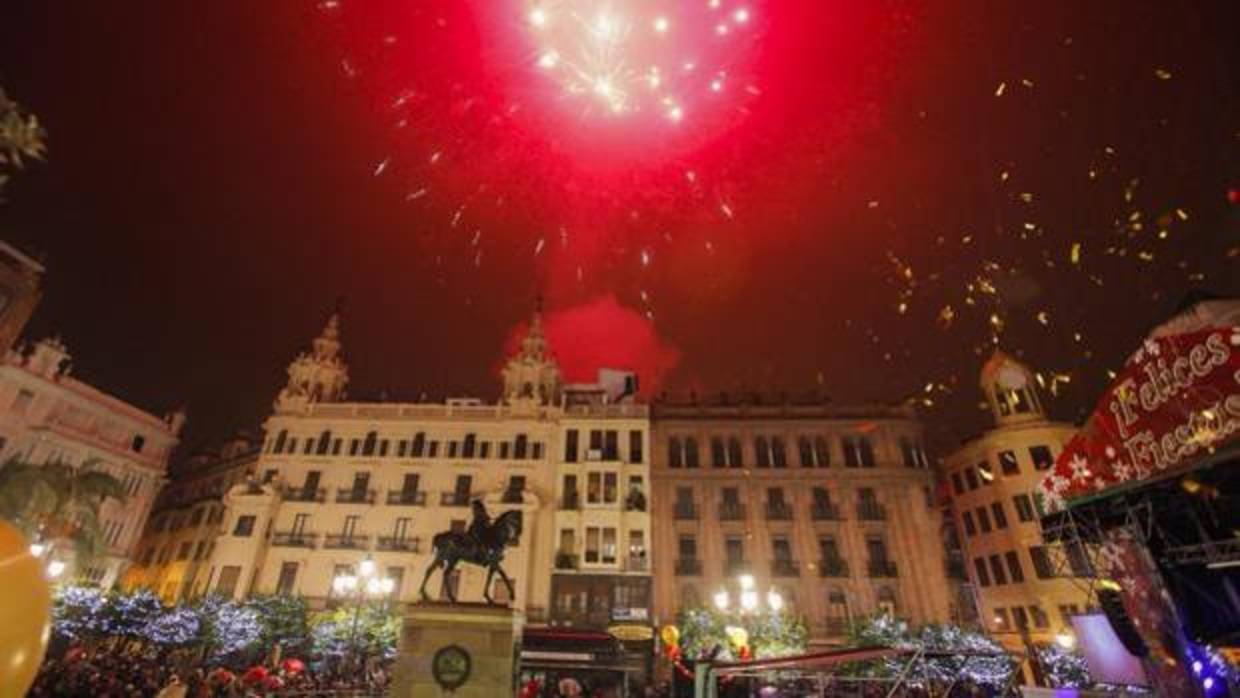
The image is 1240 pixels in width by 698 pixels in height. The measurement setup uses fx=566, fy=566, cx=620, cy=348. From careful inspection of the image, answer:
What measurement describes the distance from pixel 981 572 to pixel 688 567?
59.0 feet

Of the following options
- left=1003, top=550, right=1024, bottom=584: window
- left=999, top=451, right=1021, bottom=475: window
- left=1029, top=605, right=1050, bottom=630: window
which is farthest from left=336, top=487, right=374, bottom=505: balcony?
left=999, top=451, right=1021, bottom=475: window

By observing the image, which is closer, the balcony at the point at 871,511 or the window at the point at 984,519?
the window at the point at 984,519

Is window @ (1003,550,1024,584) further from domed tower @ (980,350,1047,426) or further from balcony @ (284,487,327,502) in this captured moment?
balcony @ (284,487,327,502)

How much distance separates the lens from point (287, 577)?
33.1 m

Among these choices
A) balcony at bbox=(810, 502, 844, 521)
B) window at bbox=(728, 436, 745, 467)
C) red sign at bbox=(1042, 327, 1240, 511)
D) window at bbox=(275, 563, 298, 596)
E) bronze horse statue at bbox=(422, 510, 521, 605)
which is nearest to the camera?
red sign at bbox=(1042, 327, 1240, 511)

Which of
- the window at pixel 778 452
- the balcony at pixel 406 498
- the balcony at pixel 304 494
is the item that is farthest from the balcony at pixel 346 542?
the window at pixel 778 452

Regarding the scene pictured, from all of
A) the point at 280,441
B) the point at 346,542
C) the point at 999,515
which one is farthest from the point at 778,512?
the point at 280,441

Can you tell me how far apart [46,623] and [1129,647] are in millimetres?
14643

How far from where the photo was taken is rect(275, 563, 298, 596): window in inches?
1287

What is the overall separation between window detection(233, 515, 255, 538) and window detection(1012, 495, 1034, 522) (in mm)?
45233

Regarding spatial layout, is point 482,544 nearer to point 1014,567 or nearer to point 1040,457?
point 1014,567

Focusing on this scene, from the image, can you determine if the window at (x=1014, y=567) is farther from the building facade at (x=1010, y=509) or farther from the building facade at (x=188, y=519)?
the building facade at (x=188, y=519)

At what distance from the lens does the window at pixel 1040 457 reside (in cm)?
3319

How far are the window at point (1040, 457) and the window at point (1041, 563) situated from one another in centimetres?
484
